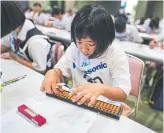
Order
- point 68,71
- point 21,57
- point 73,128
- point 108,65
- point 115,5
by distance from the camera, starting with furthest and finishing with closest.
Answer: point 115,5 → point 21,57 → point 68,71 → point 108,65 → point 73,128

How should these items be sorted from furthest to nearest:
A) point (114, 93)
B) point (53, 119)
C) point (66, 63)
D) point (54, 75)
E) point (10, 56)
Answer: point (10, 56) < point (66, 63) < point (54, 75) < point (114, 93) < point (53, 119)

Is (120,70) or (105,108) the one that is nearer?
(105,108)

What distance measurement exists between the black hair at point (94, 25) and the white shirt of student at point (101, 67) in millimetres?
140

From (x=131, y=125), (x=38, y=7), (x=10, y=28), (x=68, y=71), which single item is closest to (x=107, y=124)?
(x=131, y=125)

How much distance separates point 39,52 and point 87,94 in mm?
747

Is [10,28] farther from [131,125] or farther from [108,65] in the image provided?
[131,125]

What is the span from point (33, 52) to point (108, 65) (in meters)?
0.65

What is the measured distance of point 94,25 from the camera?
74 cm

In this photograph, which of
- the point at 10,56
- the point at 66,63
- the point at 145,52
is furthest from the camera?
the point at 145,52

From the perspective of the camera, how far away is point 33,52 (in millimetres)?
1366

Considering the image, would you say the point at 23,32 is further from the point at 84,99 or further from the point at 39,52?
the point at 84,99

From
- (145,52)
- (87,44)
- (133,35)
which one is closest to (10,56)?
(87,44)

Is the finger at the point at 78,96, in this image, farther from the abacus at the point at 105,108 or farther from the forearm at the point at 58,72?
the forearm at the point at 58,72

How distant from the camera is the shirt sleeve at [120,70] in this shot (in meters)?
0.85
